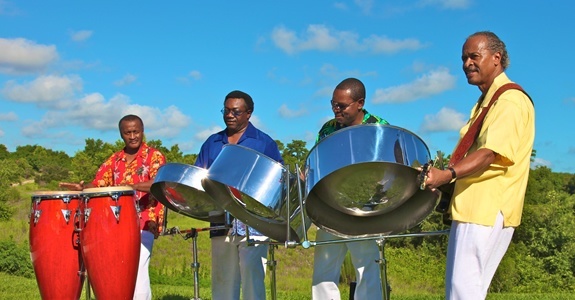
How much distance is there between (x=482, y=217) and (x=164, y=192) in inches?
69.1

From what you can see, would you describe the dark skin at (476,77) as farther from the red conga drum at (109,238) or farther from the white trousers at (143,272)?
the white trousers at (143,272)

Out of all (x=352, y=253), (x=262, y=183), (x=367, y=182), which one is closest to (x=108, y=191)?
(x=262, y=183)

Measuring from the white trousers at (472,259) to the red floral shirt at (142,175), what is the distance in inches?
83.2

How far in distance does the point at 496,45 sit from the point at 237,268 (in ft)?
6.75

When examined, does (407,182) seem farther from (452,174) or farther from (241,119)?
(241,119)

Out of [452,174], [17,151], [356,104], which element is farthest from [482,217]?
[17,151]

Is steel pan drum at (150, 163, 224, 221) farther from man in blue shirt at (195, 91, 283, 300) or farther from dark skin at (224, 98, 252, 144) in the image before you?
dark skin at (224, 98, 252, 144)

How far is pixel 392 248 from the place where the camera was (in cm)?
1343

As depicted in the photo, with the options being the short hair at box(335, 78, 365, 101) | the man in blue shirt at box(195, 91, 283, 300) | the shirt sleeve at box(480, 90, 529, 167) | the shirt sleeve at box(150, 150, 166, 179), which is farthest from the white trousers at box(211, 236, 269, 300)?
the shirt sleeve at box(480, 90, 529, 167)

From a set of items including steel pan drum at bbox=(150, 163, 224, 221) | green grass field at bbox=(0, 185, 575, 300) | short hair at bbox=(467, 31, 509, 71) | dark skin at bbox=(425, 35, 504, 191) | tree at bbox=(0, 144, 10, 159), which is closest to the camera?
dark skin at bbox=(425, 35, 504, 191)

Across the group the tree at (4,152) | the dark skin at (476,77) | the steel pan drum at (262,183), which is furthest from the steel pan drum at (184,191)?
the tree at (4,152)

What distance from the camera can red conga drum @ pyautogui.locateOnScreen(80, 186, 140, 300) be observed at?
3689 mm

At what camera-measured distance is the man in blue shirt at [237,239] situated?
147 inches

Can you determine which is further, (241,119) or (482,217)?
(241,119)
